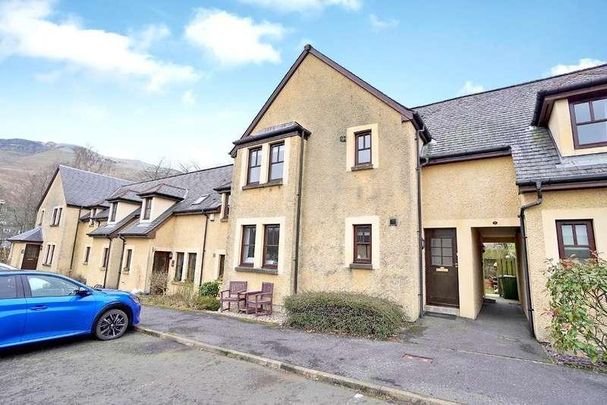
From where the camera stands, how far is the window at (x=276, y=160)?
11.9 m

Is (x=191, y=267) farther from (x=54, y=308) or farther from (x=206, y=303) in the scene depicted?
(x=54, y=308)

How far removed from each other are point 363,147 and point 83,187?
2995cm

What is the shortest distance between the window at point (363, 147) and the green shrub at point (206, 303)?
26.6 ft

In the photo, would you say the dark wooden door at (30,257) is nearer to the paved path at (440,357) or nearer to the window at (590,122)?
the paved path at (440,357)

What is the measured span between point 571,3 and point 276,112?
11167mm

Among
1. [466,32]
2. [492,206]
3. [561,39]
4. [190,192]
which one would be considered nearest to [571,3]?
[561,39]

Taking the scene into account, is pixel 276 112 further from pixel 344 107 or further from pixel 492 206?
pixel 492 206

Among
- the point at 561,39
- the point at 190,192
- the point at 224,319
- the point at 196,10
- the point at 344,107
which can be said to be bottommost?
the point at 224,319

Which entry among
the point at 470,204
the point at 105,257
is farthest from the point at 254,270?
the point at 105,257

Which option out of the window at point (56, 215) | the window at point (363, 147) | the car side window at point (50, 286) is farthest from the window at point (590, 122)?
the window at point (56, 215)

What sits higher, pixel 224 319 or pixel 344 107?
pixel 344 107

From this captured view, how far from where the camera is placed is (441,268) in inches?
392

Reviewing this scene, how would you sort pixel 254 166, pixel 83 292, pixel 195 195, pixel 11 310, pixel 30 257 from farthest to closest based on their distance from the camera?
pixel 30 257, pixel 195 195, pixel 254 166, pixel 83 292, pixel 11 310

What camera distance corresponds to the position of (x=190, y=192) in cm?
2084
